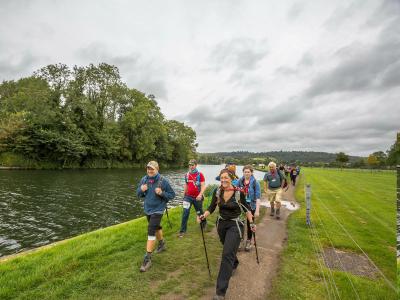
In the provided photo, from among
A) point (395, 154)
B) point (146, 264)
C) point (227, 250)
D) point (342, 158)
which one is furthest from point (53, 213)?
point (342, 158)

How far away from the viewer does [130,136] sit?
210 ft

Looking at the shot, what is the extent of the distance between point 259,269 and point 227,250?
1845 millimetres

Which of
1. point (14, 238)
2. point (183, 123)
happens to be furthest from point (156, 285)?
point (183, 123)

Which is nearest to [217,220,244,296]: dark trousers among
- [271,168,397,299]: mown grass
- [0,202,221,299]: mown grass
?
[0,202,221,299]: mown grass

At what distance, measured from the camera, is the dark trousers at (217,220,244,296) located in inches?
187

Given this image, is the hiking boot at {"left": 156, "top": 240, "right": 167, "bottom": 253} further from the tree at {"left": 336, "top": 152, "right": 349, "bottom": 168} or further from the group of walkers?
the tree at {"left": 336, "top": 152, "right": 349, "bottom": 168}

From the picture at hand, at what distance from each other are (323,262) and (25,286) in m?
7.29

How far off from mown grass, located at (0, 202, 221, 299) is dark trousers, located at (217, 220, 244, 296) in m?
0.63

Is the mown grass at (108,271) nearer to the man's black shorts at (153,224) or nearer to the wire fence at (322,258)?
the man's black shorts at (153,224)

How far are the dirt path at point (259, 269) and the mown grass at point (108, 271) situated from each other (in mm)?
566

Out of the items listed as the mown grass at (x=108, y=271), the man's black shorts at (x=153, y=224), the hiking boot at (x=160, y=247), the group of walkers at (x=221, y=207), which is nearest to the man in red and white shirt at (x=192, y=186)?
the group of walkers at (x=221, y=207)

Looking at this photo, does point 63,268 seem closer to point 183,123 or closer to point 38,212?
point 38,212

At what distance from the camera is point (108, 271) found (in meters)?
5.83

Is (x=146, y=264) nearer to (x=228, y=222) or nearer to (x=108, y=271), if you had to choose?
(x=108, y=271)
